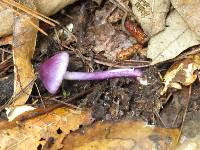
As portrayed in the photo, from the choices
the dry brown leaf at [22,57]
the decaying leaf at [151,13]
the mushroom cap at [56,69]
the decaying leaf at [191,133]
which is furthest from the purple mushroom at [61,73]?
the decaying leaf at [191,133]

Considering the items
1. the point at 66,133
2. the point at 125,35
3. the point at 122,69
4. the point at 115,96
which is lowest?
the point at 66,133

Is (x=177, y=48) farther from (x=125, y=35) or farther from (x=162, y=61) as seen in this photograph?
(x=125, y=35)

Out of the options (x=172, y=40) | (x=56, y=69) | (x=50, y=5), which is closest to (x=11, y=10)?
(x=50, y=5)

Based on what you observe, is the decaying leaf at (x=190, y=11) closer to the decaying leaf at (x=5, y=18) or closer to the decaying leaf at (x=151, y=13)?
the decaying leaf at (x=151, y=13)

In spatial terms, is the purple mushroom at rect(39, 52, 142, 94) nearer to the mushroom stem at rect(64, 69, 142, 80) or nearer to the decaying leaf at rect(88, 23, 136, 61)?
the mushroom stem at rect(64, 69, 142, 80)

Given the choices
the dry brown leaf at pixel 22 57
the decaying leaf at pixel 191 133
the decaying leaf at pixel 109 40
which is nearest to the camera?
the decaying leaf at pixel 191 133

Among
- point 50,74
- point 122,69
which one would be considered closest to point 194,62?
point 122,69

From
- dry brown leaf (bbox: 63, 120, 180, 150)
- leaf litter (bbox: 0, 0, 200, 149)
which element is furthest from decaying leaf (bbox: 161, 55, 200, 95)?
dry brown leaf (bbox: 63, 120, 180, 150)
